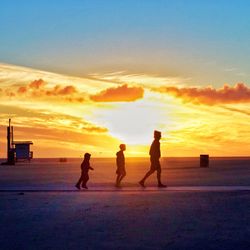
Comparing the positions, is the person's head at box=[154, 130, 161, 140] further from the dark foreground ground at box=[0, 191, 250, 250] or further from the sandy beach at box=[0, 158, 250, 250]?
the dark foreground ground at box=[0, 191, 250, 250]

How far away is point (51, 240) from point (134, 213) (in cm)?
407

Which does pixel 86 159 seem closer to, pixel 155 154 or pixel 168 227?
pixel 155 154

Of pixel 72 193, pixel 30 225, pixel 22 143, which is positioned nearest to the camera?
pixel 30 225

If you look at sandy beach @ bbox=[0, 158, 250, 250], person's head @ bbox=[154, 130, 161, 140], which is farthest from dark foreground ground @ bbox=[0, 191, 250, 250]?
person's head @ bbox=[154, 130, 161, 140]

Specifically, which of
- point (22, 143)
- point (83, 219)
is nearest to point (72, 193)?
point (83, 219)

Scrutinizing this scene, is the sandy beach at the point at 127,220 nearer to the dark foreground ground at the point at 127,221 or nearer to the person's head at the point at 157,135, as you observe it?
the dark foreground ground at the point at 127,221

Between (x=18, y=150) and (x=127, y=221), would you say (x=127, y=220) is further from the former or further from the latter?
(x=18, y=150)

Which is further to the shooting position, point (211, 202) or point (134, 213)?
point (211, 202)

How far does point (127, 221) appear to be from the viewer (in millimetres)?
14594

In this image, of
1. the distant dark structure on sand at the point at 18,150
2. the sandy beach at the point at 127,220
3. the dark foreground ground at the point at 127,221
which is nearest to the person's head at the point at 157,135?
the sandy beach at the point at 127,220

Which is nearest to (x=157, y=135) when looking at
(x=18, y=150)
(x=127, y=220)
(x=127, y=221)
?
(x=127, y=220)

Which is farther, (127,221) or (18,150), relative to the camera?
(18,150)

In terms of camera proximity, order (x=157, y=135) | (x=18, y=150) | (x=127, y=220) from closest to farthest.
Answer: (x=127, y=220) < (x=157, y=135) < (x=18, y=150)

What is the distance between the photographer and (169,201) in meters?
19.0
